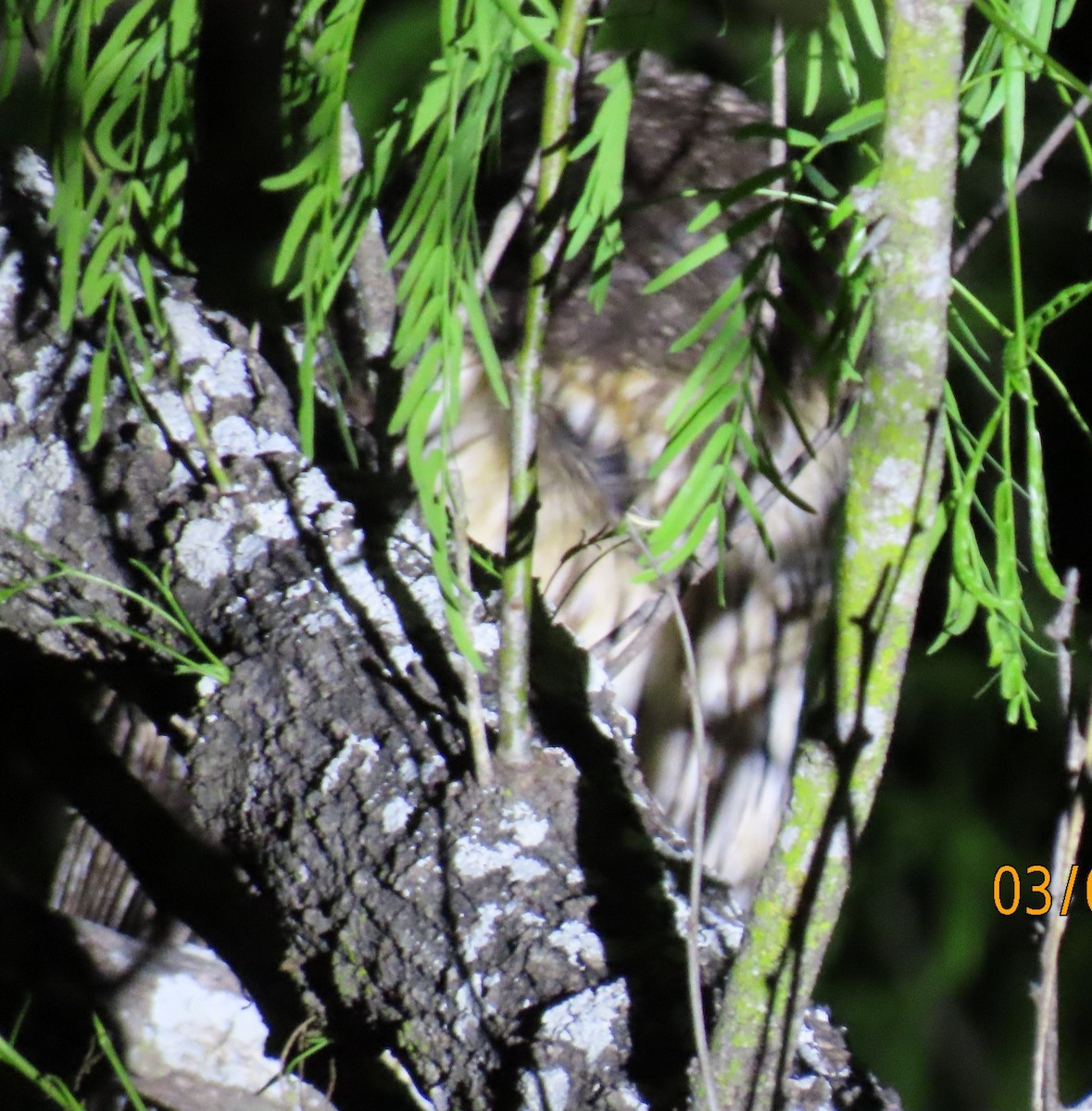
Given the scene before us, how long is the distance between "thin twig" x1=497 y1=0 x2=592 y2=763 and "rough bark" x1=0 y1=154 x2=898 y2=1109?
0.18 ft

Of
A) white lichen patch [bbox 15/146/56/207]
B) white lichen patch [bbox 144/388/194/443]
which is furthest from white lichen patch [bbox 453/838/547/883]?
white lichen patch [bbox 15/146/56/207]

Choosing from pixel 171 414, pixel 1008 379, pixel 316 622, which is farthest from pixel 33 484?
pixel 1008 379

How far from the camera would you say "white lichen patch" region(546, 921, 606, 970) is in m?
0.61

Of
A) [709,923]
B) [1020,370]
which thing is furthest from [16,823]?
[1020,370]

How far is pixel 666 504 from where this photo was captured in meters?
1.20

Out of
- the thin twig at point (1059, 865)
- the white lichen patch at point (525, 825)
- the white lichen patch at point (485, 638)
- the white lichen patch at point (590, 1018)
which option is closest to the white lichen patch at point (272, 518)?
the white lichen patch at point (485, 638)

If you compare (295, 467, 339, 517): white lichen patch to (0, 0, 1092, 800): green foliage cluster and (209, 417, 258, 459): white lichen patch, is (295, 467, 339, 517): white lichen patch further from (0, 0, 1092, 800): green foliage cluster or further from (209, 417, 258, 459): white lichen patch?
(0, 0, 1092, 800): green foliage cluster

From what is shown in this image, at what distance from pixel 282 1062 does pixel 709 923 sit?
278 mm

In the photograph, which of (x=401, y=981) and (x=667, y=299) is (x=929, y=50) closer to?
(x=401, y=981)

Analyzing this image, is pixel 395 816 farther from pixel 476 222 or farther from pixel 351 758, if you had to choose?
pixel 476 222

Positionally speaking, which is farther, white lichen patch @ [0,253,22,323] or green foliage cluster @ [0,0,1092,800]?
white lichen patch @ [0,253,22,323]

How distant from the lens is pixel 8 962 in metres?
1.15

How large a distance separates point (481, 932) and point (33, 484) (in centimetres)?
45

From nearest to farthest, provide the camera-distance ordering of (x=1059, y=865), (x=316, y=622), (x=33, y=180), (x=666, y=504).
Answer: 1. (x=1059, y=865)
2. (x=316, y=622)
3. (x=33, y=180)
4. (x=666, y=504)
